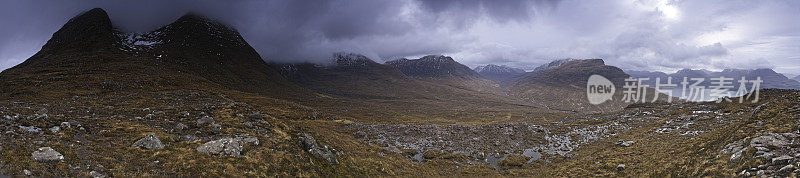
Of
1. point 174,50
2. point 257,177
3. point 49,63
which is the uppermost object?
point 174,50

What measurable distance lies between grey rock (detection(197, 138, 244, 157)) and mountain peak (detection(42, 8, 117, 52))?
10878 centimetres

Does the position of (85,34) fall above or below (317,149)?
above

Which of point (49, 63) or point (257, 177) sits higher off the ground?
point (49, 63)

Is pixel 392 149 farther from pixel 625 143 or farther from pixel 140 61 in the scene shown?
pixel 140 61

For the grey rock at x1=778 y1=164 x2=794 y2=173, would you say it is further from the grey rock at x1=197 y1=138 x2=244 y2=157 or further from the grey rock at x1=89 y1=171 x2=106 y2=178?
the grey rock at x1=89 y1=171 x2=106 y2=178

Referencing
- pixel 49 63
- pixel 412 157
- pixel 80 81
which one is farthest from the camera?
pixel 49 63

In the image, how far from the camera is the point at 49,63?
229 ft

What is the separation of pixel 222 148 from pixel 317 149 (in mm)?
6867

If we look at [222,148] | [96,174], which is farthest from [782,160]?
[96,174]

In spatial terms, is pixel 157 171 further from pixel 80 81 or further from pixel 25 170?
pixel 80 81

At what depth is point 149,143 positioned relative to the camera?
16.3 meters

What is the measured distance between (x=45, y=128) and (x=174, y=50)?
122 m

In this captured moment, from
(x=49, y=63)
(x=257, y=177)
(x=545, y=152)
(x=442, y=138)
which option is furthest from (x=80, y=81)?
(x=545, y=152)

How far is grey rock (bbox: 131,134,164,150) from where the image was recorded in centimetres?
1608
